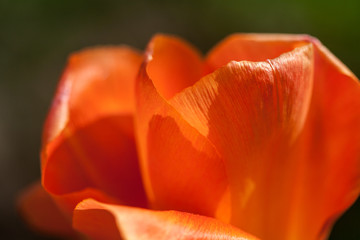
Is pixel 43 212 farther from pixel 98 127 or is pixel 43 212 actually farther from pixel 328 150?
pixel 328 150

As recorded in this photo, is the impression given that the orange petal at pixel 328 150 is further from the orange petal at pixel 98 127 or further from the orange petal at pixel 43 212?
the orange petal at pixel 43 212

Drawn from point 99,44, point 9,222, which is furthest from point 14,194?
point 99,44

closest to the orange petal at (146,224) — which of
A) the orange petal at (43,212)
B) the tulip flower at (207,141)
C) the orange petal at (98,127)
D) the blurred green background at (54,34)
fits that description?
the tulip flower at (207,141)

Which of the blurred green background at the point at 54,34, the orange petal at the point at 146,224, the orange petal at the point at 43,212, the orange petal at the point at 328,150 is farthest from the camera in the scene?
the blurred green background at the point at 54,34

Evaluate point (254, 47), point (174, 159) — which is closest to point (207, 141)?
point (174, 159)

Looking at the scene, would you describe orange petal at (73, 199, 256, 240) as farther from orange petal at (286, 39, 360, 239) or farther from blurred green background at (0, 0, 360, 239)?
blurred green background at (0, 0, 360, 239)

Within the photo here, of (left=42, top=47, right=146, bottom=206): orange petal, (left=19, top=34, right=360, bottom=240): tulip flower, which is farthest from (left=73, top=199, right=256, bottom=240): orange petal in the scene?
(left=42, top=47, right=146, bottom=206): orange petal

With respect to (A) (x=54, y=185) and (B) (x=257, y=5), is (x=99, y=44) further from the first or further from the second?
(A) (x=54, y=185)
